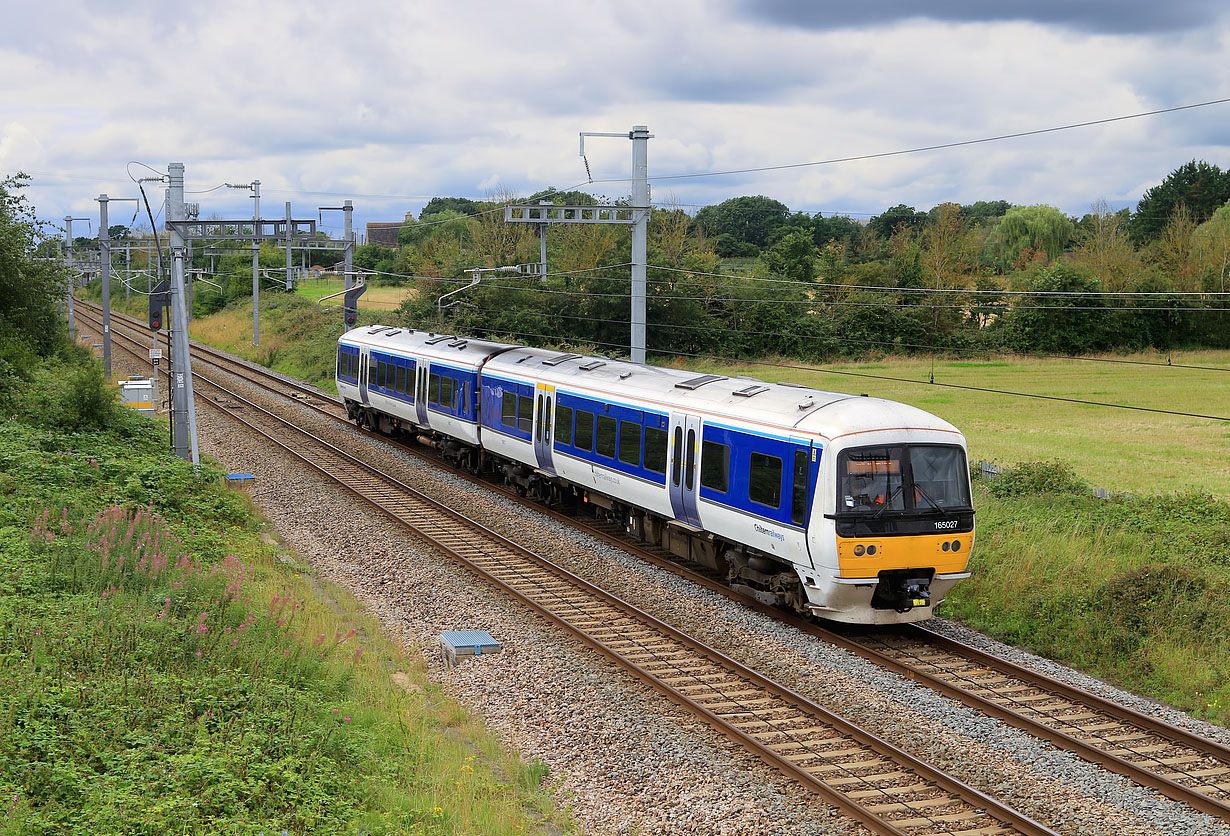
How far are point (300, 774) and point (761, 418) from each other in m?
8.08

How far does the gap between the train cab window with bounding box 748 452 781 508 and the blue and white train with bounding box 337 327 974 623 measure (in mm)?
24

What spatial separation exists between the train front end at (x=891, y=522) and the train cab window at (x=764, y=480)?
864mm

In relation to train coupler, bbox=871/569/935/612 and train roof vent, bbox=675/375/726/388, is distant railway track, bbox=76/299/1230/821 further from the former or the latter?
train roof vent, bbox=675/375/726/388

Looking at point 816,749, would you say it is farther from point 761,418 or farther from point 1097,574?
point 1097,574

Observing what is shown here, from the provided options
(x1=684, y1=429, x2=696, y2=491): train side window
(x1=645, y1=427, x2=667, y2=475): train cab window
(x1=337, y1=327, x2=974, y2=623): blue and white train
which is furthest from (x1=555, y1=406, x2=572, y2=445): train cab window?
(x1=684, y1=429, x2=696, y2=491): train side window

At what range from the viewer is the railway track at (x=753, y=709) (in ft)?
28.5

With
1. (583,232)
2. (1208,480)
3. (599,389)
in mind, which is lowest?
(1208,480)

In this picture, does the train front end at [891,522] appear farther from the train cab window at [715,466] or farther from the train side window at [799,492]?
the train cab window at [715,466]

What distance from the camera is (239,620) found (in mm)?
11359

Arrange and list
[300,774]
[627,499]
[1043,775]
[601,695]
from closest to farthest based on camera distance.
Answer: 1. [300,774]
2. [1043,775]
3. [601,695]
4. [627,499]

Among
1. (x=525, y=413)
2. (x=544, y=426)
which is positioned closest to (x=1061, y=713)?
(x=544, y=426)

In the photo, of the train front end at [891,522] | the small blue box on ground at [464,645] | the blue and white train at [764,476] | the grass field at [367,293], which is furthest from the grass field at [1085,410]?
the grass field at [367,293]

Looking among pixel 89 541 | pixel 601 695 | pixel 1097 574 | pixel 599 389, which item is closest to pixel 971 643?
pixel 1097 574

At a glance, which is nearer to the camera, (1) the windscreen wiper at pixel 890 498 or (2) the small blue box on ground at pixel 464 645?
(2) the small blue box on ground at pixel 464 645
